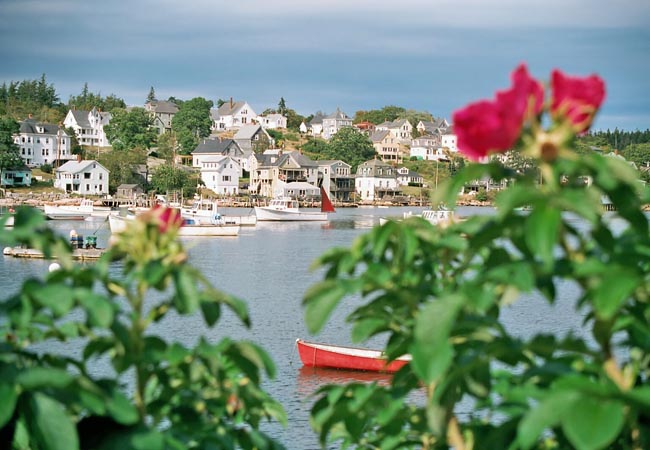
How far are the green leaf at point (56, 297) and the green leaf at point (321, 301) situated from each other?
612 mm

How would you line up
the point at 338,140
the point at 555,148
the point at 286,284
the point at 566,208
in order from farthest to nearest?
the point at 338,140, the point at 286,284, the point at 555,148, the point at 566,208

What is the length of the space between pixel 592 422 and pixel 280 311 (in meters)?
31.2

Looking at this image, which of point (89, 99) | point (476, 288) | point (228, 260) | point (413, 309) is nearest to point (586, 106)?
point (476, 288)

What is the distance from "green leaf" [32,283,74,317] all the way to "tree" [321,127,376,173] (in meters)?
160

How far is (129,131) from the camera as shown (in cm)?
14512

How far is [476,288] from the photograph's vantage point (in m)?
2.13

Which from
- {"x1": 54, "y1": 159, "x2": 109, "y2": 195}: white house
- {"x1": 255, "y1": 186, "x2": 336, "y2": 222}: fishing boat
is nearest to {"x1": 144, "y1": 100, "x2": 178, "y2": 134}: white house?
{"x1": 54, "y1": 159, "x2": 109, "y2": 195}: white house

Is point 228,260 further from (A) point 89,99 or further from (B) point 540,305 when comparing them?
(A) point 89,99

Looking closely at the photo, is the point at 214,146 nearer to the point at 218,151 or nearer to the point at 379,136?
the point at 218,151

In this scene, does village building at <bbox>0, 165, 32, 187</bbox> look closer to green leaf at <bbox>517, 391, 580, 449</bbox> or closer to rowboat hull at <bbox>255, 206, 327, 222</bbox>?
rowboat hull at <bbox>255, 206, 327, 222</bbox>

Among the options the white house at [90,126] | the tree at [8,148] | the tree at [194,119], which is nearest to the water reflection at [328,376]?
the tree at [8,148]

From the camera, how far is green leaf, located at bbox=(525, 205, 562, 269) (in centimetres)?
187

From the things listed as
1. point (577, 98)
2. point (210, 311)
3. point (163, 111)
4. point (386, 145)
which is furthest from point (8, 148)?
point (577, 98)

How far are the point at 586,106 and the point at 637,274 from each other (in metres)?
0.46
